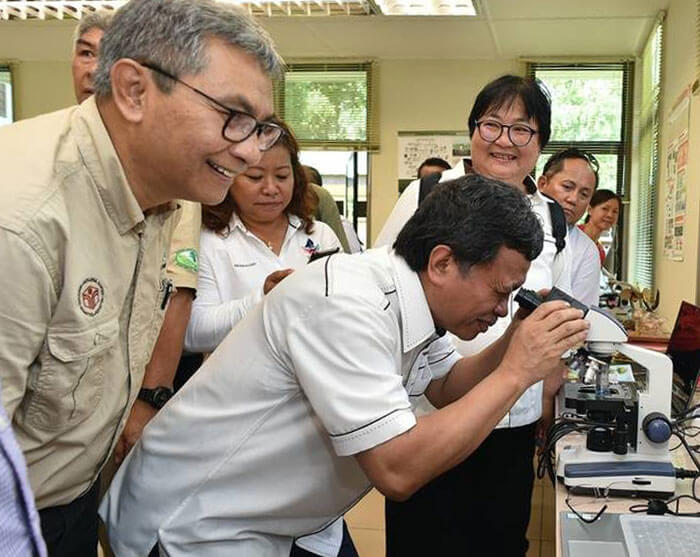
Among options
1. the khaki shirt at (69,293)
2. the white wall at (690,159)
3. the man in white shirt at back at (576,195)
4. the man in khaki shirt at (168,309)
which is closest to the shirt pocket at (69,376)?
the khaki shirt at (69,293)

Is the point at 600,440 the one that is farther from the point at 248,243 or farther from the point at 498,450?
the point at 248,243

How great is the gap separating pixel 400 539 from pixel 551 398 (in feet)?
1.85

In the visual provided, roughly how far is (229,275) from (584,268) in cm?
153

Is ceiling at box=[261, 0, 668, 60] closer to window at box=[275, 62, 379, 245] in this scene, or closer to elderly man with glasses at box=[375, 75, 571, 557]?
window at box=[275, 62, 379, 245]

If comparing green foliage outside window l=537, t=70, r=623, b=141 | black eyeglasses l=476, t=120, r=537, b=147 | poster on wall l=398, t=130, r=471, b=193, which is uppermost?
green foliage outside window l=537, t=70, r=623, b=141

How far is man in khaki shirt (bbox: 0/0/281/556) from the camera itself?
2.82 ft

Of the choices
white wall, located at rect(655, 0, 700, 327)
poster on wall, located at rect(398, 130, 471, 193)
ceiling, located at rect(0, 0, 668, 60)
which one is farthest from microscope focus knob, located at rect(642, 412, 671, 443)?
poster on wall, located at rect(398, 130, 471, 193)

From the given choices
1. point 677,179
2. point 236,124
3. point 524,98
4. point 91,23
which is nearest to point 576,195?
point 677,179

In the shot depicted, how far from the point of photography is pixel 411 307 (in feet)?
3.81

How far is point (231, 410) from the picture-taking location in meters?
1.12

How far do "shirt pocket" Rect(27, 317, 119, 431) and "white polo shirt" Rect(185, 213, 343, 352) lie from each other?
2.03 ft

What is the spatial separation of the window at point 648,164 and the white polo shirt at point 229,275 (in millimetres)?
3152

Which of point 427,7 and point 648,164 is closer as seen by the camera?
point 427,7

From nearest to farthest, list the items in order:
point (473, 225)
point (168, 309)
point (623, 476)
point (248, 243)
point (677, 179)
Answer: point (473, 225)
point (623, 476)
point (168, 309)
point (248, 243)
point (677, 179)
